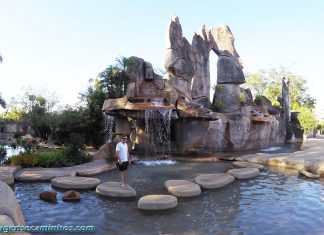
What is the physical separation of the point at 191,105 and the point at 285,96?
2043 centimetres

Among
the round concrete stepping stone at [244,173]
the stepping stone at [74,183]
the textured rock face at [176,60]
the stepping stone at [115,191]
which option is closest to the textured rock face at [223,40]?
the textured rock face at [176,60]

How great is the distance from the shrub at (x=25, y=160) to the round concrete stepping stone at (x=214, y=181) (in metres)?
7.19

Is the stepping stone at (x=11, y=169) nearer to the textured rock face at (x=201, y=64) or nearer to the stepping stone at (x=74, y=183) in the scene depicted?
the stepping stone at (x=74, y=183)

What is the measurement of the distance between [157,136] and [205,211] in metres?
12.0

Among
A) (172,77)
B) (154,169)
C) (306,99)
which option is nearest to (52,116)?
(172,77)

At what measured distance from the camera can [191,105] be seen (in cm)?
1925

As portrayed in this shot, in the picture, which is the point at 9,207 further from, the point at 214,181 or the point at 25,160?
the point at 25,160

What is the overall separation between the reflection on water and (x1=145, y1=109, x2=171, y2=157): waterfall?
767 centimetres

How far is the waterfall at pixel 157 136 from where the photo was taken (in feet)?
63.5

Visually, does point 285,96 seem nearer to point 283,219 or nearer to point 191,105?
point 191,105

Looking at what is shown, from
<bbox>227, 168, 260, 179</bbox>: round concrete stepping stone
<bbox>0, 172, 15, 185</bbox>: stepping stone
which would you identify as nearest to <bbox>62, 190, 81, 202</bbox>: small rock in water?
<bbox>0, 172, 15, 185</bbox>: stepping stone

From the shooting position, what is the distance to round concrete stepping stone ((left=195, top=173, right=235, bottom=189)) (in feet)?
34.9

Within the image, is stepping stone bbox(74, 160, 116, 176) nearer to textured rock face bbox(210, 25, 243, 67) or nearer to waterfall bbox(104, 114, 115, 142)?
waterfall bbox(104, 114, 115, 142)

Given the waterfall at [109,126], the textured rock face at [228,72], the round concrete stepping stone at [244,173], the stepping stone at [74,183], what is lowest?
the round concrete stepping stone at [244,173]
